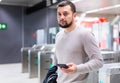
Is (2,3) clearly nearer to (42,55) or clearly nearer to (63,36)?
(42,55)

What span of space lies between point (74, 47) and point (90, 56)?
0.15 meters

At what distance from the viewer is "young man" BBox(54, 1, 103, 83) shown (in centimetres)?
164

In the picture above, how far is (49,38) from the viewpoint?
938 centimetres

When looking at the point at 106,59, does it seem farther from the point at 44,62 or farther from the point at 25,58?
the point at 25,58

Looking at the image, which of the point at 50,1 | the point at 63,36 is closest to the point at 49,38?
the point at 50,1

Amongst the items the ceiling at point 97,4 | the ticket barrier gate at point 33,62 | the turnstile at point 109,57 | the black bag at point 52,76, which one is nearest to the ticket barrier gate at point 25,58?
the ticket barrier gate at point 33,62

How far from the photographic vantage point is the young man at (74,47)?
5.37ft

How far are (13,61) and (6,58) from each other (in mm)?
398

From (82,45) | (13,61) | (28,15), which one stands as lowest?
(13,61)

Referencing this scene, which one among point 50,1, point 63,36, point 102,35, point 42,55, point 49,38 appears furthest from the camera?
point 49,38

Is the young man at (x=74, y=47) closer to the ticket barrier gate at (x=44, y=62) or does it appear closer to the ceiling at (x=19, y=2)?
the ticket barrier gate at (x=44, y=62)

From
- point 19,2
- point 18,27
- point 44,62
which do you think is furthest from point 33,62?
point 19,2

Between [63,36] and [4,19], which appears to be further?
[4,19]

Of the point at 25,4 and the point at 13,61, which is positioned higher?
the point at 25,4
